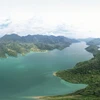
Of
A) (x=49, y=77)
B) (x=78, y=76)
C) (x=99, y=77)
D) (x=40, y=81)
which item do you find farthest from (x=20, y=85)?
(x=99, y=77)

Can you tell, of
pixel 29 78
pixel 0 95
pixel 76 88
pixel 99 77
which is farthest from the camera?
pixel 29 78

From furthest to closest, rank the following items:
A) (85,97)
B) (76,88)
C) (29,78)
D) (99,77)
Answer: (29,78) < (99,77) < (76,88) < (85,97)

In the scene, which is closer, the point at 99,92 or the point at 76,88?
the point at 99,92

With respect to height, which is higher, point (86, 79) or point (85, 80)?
point (86, 79)

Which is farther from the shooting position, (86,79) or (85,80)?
(86,79)

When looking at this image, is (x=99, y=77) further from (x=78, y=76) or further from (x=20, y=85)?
(x=20, y=85)

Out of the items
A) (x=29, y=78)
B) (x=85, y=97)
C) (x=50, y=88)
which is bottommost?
(x=85, y=97)

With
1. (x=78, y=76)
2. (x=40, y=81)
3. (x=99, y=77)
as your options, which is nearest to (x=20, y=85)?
(x=40, y=81)

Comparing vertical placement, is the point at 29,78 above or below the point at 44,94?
above

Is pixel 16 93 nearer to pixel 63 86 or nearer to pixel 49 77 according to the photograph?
pixel 63 86
